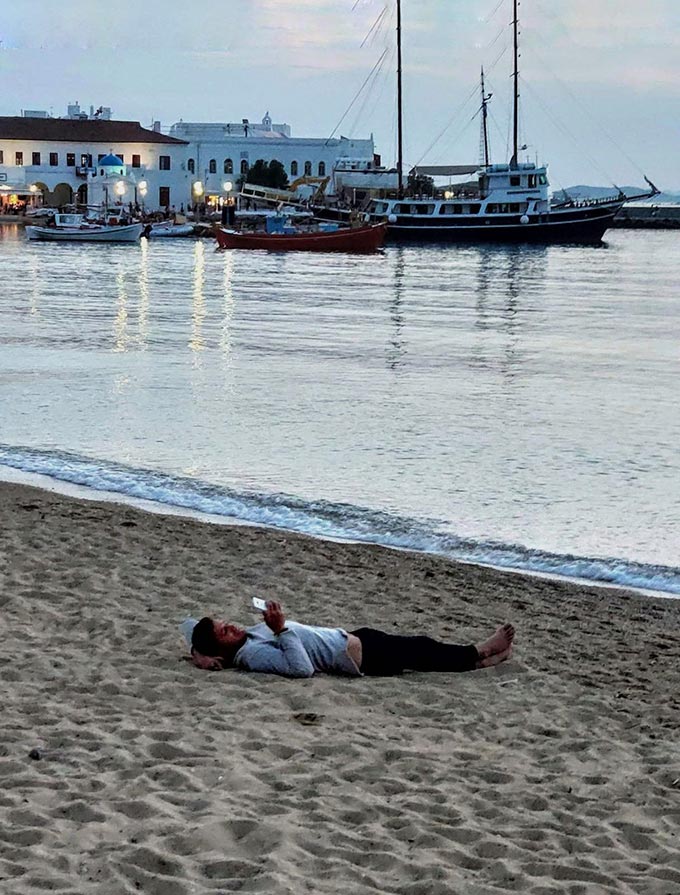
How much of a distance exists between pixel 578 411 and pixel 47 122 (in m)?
101

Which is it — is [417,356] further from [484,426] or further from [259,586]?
[259,586]

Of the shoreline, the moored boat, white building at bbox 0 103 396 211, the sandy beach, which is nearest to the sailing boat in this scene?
the moored boat

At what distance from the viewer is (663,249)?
321 ft

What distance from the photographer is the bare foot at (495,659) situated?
6.32 m

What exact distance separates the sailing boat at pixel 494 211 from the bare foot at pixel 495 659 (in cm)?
7893

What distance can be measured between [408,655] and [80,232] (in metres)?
81.4

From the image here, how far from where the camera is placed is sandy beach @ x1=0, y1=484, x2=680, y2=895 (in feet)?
13.1

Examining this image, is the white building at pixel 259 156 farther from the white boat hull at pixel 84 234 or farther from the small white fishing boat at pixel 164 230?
the white boat hull at pixel 84 234

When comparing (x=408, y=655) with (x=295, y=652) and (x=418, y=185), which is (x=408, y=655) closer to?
(x=295, y=652)

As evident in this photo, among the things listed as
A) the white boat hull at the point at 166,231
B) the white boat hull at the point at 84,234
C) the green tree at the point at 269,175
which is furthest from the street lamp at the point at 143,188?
the white boat hull at the point at 84,234

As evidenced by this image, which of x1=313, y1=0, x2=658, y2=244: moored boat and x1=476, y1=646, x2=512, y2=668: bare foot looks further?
x1=313, y1=0, x2=658, y2=244: moored boat

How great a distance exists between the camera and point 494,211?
83750 millimetres

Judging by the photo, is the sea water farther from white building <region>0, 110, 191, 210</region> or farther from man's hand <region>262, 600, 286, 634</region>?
white building <region>0, 110, 191, 210</region>

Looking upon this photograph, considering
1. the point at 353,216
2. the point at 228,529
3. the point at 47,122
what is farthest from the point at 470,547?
the point at 47,122
